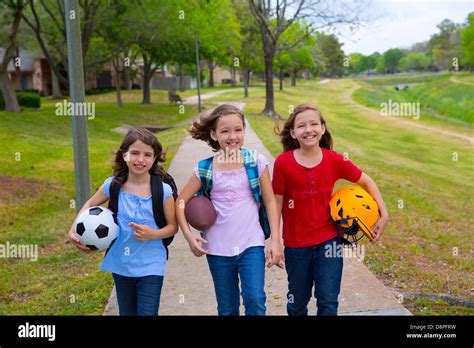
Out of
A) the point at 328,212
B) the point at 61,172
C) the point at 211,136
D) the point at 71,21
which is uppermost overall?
the point at 71,21

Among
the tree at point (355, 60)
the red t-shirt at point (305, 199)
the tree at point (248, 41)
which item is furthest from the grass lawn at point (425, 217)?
the tree at point (355, 60)

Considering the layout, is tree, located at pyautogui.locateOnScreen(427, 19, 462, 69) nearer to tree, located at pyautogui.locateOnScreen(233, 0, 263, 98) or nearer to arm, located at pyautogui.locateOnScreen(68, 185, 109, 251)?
tree, located at pyautogui.locateOnScreen(233, 0, 263, 98)

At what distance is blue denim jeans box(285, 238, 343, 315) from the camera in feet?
12.9

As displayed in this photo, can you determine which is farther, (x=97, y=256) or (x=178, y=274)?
(x=97, y=256)

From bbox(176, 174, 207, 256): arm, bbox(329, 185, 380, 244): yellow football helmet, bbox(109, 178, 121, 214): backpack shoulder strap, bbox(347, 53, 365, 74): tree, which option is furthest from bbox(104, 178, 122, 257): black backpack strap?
bbox(347, 53, 365, 74): tree

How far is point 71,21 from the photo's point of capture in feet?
24.9

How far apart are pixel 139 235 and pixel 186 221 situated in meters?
0.31

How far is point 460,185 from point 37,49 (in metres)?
36.7

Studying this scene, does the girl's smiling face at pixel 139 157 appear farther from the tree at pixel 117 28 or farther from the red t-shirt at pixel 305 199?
the tree at pixel 117 28

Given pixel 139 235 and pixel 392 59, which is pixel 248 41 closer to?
pixel 139 235

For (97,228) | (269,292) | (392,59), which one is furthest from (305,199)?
(392,59)

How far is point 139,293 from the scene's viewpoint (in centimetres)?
371
